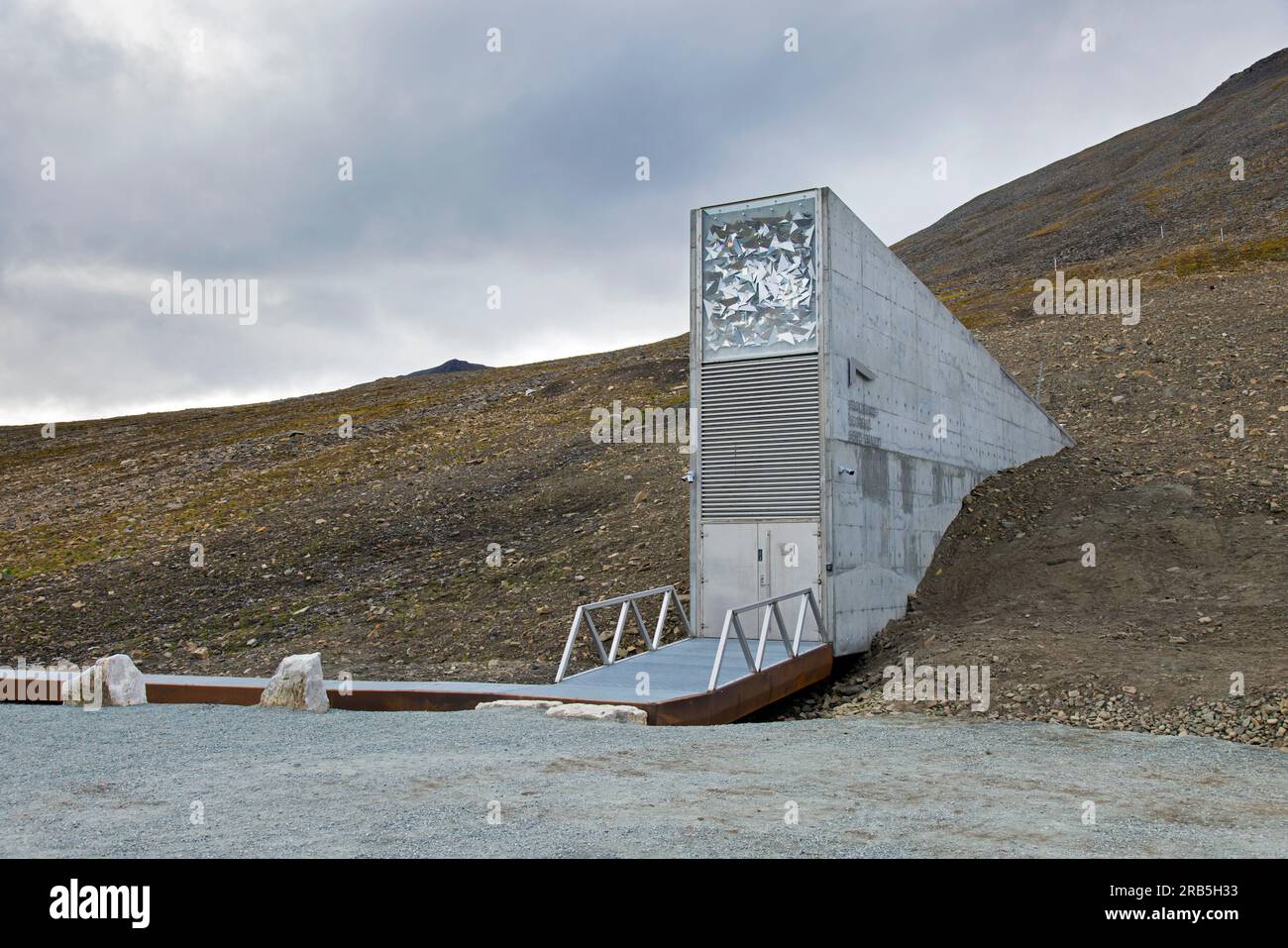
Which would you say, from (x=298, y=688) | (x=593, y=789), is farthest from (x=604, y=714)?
(x=298, y=688)

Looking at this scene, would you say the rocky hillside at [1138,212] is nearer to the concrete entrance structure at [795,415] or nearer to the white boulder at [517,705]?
the concrete entrance structure at [795,415]

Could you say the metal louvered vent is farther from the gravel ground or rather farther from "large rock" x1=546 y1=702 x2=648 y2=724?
"large rock" x1=546 y1=702 x2=648 y2=724

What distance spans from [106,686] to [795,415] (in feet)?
29.1

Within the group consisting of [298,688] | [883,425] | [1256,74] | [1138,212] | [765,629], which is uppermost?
[1256,74]

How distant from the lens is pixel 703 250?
14.9 m

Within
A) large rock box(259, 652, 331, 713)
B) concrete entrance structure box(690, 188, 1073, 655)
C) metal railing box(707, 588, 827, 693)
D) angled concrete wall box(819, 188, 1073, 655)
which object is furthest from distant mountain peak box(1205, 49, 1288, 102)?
large rock box(259, 652, 331, 713)

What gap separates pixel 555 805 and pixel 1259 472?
1902cm

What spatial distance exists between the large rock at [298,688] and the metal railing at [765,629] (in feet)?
12.8

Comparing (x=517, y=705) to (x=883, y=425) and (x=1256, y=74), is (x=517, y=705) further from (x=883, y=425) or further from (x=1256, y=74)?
(x=1256, y=74)

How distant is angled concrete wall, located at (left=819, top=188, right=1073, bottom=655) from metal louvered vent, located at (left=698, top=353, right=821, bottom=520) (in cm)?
28

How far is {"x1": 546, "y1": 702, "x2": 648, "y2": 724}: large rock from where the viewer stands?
385 inches

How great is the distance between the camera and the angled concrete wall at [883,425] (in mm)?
14031

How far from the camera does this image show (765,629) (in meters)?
11.7

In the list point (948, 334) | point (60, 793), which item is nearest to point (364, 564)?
point (948, 334)
